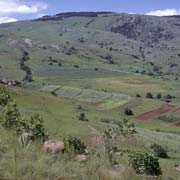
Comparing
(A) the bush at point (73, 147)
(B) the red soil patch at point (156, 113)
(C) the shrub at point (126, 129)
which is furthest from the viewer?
(B) the red soil patch at point (156, 113)

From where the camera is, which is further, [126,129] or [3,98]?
[3,98]

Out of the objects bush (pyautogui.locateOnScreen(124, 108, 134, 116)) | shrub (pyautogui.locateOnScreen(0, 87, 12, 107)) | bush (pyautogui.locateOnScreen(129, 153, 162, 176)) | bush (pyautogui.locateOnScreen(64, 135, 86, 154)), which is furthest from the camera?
bush (pyautogui.locateOnScreen(124, 108, 134, 116))

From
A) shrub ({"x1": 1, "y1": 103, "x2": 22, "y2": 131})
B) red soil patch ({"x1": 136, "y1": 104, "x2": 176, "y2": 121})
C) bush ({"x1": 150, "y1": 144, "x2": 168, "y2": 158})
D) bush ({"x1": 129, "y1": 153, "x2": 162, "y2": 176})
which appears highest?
shrub ({"x1": 1, "y1": 103, "x2": 22, "y2": 131})

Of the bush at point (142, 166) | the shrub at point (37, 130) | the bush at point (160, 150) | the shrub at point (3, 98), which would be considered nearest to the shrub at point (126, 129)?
the bush at point (142, 166)

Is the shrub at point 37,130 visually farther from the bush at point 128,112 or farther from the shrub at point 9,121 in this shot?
the bush at point 128,112

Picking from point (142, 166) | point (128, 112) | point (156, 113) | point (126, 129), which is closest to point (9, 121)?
point (142, 166)

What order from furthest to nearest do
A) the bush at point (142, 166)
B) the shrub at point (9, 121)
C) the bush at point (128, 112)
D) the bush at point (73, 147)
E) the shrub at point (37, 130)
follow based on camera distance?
the bush at point (128, 112)
the shrub at point (37, 130)
the shrub at point (9, 121)
the bush at point (142, 166)
the bush at point (73, 147)

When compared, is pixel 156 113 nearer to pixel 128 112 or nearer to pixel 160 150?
pixel 128 112

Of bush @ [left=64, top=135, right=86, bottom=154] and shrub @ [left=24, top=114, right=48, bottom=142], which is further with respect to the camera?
shrub @ [left=24, top=114, right=48, bottom=142]

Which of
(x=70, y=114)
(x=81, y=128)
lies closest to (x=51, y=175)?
(x=81, y=128)

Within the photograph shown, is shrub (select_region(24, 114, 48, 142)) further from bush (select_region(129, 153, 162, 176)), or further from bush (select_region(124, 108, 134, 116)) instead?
bush (select_region(124, 108, 134, 116))

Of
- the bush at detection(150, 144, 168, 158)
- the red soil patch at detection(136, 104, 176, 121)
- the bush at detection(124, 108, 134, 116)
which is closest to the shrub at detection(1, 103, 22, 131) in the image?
the bush at detection(150, 144, 168, 158)

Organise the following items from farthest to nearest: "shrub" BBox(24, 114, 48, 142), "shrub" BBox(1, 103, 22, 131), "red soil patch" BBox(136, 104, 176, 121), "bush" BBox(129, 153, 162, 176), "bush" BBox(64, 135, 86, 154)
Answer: "red soil patch" BBox(136, 104, 176, 121)
"shrub" BBox(24, 114, 48, 142)
"shrub" BBox(1, 103, 22, 131)
"bush" BBox(129, 153, 162, 176)
"bush" BBox(64, 135, 86, 154)

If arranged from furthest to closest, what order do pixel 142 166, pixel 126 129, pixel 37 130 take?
1. pixel 126 129
2. pixel 37 130
3. pixel 142 166
